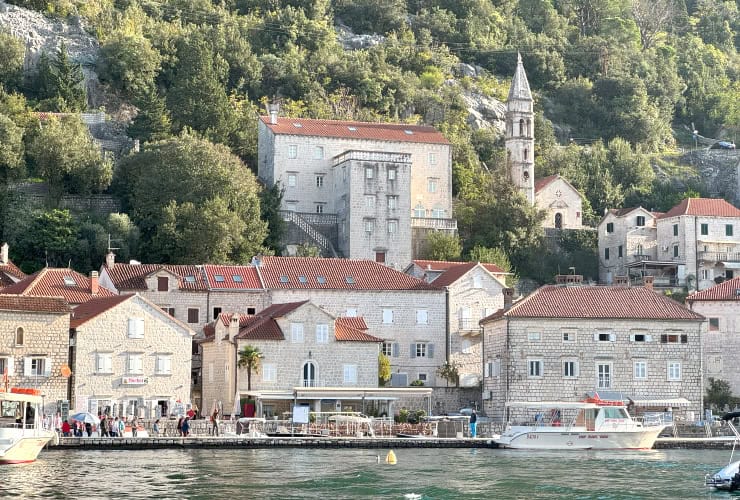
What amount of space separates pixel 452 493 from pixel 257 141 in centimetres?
5860

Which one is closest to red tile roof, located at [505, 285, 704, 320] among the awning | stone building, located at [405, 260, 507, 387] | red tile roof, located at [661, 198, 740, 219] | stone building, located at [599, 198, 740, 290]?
the awning

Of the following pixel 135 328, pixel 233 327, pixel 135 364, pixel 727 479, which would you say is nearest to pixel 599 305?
pixel 233 327

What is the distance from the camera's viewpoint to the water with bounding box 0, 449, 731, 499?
45.7 meters

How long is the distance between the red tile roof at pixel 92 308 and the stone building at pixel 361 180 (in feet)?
76.0

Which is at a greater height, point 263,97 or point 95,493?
point 263,97

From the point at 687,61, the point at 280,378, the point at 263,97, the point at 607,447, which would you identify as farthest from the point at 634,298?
the point at 687,61

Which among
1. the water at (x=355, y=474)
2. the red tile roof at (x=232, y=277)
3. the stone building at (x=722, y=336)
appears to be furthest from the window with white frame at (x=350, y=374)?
the stone building at (x=722, y=336)

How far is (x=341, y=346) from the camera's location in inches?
2822

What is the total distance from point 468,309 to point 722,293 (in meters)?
13.3

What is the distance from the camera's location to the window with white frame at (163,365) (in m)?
69.3

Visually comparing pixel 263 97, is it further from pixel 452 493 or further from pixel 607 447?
pixel 452 493

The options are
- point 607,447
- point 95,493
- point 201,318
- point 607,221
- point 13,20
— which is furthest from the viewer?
point 13,20

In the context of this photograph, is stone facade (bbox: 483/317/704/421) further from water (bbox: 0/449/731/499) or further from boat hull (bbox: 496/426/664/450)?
water (bbox: 0/449/731/499)

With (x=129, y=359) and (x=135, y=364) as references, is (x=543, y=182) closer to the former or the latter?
(x=135, y=364)
